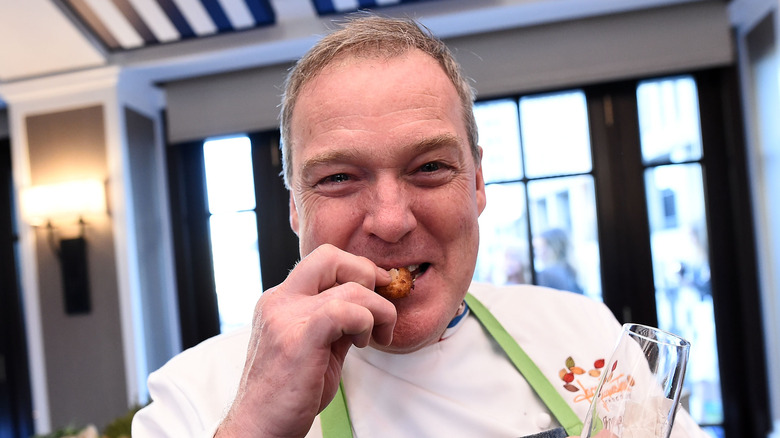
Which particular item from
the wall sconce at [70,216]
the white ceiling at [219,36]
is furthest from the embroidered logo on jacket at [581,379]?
the wall sconce at [70,216]

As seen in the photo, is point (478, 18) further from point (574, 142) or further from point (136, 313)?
point (136, 313)

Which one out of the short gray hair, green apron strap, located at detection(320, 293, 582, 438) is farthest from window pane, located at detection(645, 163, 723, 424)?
the short gray hair

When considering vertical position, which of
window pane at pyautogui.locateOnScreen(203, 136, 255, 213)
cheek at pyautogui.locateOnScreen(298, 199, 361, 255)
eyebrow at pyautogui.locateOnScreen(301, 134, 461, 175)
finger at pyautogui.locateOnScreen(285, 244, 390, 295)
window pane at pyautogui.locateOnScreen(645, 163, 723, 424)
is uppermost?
window pane at pyautogui.locateOnScreen(203, 136, 255, 213)

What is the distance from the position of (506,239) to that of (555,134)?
0.80 meters

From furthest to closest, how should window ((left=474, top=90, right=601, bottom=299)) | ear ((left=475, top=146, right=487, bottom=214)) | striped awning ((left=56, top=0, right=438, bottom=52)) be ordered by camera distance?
window ((left=474, top=90, right=601, bottom=299))
striped awning ((left=56, top=0, right=438, bottom=52))
ear ((left=475, top=146, right=487, bottom=214))

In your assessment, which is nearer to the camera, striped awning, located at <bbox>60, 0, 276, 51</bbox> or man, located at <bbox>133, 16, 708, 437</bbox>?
man, located at <bbox>133, 16, 708, 437</bbox>

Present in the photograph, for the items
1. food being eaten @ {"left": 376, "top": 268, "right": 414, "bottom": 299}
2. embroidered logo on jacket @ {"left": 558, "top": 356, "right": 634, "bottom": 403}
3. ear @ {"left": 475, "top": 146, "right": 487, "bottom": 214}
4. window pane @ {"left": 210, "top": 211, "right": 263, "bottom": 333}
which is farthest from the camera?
window pane @ {"left": 210, "top": 211, "right": 263, "bottom": 333}

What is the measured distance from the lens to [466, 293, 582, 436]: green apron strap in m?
1.23

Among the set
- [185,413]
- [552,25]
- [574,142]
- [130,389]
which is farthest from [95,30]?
[185,413]

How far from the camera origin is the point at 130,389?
4.36 meters

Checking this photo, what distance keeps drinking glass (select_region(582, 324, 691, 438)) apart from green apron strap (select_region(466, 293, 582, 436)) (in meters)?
0.45

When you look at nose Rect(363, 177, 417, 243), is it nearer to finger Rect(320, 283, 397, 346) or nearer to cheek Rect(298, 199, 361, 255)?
cheek Rect(298, 199, 361, 255)

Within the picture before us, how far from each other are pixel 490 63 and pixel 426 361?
3.31 m

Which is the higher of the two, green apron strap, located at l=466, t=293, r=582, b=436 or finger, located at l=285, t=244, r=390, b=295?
finger, located at l=285, t=244, r=390, b=295
